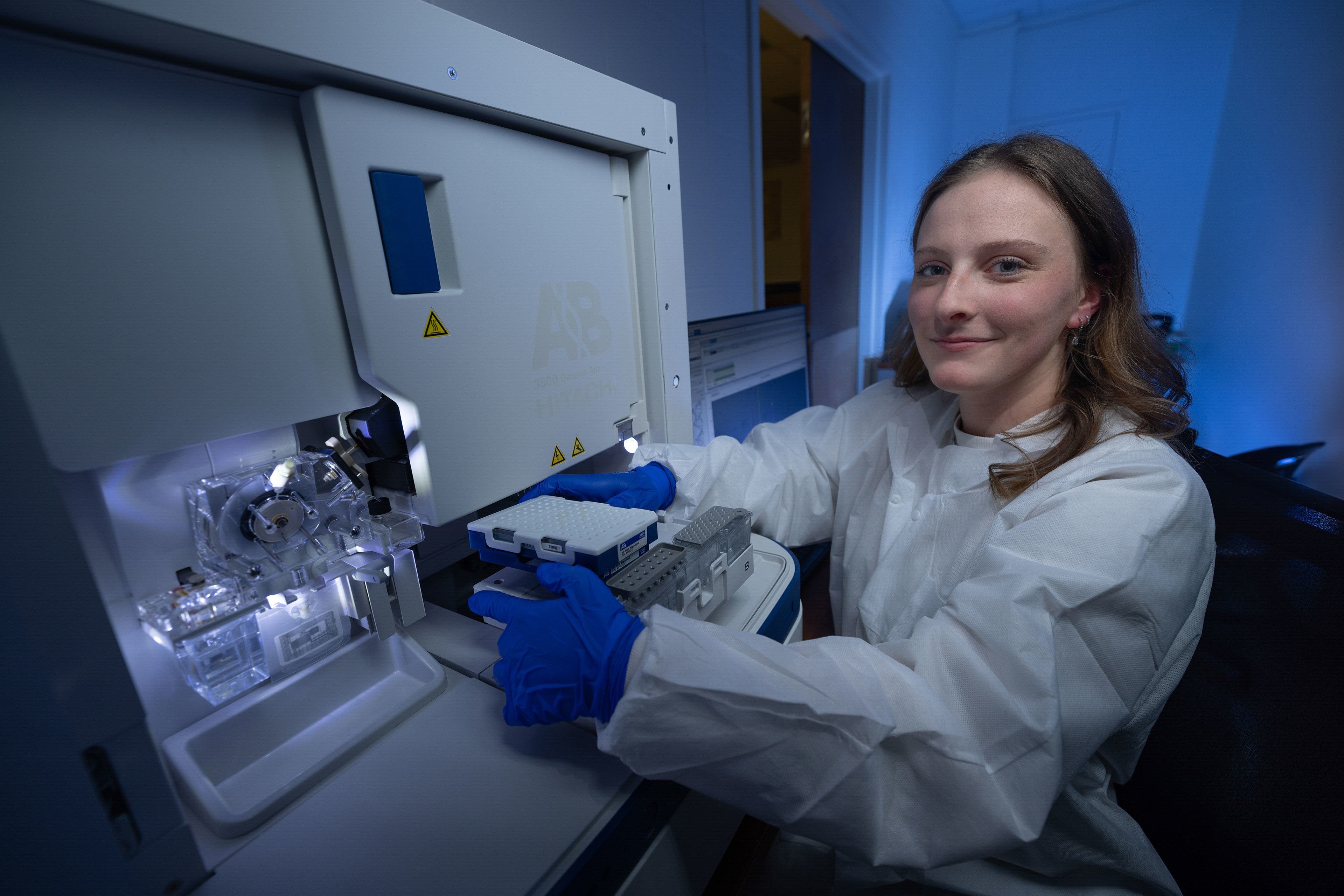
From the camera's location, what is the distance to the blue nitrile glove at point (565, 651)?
551 mm

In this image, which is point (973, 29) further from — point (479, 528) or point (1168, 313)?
point (479, 528)

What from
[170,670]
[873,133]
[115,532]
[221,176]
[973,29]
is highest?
[973,29]

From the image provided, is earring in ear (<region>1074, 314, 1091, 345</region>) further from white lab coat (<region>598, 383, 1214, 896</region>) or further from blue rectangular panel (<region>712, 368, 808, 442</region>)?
blue rectangular panel (<region>712, 368, 808, 442</region>)

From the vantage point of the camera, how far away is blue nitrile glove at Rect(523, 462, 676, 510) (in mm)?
954

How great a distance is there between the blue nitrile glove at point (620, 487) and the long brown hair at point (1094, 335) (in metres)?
0.55

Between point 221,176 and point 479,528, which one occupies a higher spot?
point 221,176

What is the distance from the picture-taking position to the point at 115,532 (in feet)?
1.67

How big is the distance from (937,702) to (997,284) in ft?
1.97

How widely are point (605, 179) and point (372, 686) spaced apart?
2.50 ft

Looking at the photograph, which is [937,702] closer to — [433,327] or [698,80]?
[433,327]

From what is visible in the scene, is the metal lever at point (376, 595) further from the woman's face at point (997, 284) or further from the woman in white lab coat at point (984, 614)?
the woman's face at point (997, 284)

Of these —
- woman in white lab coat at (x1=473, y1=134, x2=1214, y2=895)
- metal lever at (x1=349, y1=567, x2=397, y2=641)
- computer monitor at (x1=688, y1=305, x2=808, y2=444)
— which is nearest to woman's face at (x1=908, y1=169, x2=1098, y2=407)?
woman in white lab coat at (x1=473, y1=134, x2=1214, y2=895)

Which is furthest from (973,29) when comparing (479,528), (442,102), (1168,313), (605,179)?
(479,528)

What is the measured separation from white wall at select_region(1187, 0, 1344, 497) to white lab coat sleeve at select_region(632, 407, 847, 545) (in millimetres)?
2177
